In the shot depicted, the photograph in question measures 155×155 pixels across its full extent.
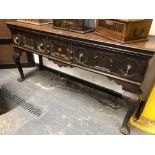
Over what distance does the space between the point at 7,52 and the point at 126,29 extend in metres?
1.99

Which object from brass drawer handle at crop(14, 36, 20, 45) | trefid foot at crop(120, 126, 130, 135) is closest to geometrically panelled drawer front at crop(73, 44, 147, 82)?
trefid foot at crop(120, 126, 130, 135)

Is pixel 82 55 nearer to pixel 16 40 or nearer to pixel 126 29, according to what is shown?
pixel 126 29

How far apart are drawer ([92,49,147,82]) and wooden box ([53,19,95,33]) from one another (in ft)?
0.86

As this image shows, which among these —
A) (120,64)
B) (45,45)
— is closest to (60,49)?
(45,45)

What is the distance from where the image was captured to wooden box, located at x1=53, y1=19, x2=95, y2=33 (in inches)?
48.8

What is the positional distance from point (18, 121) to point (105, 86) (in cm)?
109

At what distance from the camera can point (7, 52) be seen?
2324 mm

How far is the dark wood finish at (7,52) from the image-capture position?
2.15 m

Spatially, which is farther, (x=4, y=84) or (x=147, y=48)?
(x=4, y=84)

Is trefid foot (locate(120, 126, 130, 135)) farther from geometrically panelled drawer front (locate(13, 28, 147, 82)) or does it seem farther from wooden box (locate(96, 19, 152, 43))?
wooden box (locate(96, 19, 152, 43))

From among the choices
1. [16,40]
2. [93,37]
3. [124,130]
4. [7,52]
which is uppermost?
[93,37]
